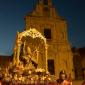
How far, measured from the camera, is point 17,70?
41.4 feet

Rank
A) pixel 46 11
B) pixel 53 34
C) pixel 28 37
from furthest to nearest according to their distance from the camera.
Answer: pixel 46 11 → pixel 53 34 → pixel 28 37

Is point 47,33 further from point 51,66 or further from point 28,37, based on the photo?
point 28,37

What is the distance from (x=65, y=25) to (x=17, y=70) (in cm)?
1239

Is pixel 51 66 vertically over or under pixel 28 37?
under

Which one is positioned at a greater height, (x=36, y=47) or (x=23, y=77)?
(x=36, y=47)

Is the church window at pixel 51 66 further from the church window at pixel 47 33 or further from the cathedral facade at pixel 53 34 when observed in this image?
the church window at pixel 47 33

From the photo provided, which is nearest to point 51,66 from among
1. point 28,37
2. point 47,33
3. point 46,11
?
point 47,33

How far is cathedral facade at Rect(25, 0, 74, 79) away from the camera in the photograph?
22.6 m

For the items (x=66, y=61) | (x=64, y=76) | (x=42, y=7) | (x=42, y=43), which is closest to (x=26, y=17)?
(x=42, y=7)

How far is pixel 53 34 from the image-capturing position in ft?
76.8

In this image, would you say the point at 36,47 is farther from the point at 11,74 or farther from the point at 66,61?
the point at 66,61

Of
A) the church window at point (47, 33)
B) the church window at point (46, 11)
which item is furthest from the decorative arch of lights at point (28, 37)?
the church window at point (46, 11)

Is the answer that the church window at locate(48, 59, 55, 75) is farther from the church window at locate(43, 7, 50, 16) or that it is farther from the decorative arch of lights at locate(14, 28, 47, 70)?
the decorative arch of lights at locate(14, 28, 47, 70)

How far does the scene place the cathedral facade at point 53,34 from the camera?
890 inches
